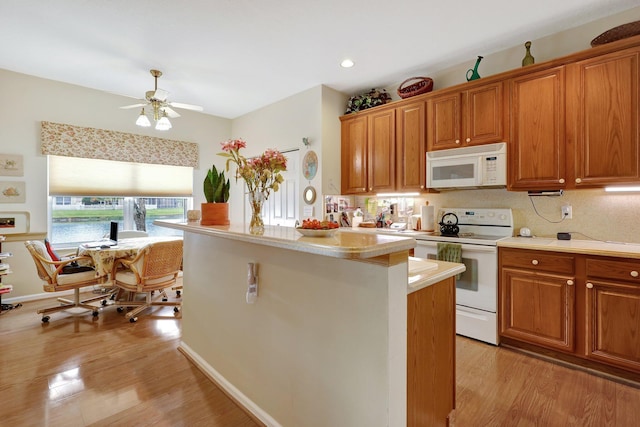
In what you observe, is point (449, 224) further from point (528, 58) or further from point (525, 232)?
point (528, 58)

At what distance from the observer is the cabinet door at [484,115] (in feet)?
9.30

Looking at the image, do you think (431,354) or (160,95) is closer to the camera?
(431,354)

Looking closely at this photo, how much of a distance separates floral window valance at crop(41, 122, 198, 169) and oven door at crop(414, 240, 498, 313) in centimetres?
413

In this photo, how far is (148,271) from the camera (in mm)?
3174

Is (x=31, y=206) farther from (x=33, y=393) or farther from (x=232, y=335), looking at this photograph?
(x=232, y=335)

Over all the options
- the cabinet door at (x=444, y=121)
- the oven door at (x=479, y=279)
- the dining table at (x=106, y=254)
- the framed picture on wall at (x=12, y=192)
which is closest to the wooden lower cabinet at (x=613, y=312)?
the oven door at (x=479, y=279)

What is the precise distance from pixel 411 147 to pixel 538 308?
6.50ft

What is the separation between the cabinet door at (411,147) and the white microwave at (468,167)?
125 millimetres

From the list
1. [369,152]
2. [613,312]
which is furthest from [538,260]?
[369,152]

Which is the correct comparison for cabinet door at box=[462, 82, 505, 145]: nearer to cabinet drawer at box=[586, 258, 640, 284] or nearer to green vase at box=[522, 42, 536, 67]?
green vase at box=[522, 42, 536, 67]

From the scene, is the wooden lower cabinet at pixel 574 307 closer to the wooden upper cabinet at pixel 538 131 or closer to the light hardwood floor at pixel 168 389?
the light hardwood floor at pixel 168 389

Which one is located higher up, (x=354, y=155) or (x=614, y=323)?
(x=354, y=155)

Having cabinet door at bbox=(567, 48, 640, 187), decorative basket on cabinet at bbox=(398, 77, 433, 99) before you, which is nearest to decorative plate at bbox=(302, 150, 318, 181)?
decorative basket on cabinet at bbox=(398, 77, 433, 99)

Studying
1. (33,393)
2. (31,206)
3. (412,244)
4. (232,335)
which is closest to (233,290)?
(232,335)
